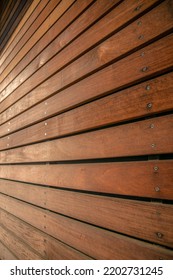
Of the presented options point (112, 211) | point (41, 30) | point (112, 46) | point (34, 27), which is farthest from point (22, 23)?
point (112, 211)

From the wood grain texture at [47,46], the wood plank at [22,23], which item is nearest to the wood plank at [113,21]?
the wood grain texture at [47,46]

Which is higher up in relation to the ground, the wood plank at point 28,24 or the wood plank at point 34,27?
the wood plank at point 28,24

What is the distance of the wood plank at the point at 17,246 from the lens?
3008mm

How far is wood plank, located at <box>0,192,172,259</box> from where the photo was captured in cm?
165

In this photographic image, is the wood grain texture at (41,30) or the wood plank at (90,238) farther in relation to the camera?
the wood grain texture at (41,30)

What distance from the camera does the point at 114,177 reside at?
1.87m

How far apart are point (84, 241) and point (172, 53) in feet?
5.61

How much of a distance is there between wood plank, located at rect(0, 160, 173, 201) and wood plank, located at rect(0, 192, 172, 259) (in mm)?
330

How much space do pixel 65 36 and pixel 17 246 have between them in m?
3.01

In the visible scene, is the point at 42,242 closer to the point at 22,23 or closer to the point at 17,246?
the point at 17,246

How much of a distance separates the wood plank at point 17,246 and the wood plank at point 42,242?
0.20 ft

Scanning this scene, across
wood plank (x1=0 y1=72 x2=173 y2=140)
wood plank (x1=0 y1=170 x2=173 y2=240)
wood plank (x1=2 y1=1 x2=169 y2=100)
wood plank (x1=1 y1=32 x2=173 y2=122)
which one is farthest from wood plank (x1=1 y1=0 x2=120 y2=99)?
wood plank (x1=0 y1=170 x2=173 y2=240)

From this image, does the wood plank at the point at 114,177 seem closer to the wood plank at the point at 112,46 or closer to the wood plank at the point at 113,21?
the wood plank at the point at 112,46
